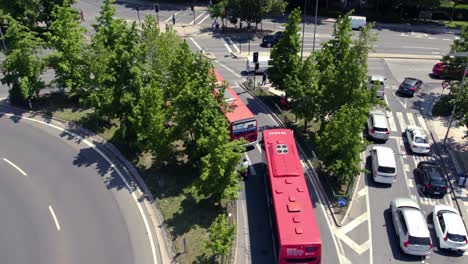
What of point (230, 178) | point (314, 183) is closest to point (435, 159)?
point (314, 183)

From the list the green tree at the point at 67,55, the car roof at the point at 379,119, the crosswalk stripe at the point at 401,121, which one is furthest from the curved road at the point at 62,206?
the crosswalk stripe at the point at 401,121

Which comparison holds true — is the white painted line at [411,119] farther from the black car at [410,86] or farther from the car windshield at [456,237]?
the car windshield at [456,237]

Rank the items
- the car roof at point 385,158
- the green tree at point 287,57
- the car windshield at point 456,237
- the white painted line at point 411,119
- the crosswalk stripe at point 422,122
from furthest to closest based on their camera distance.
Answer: the white painted line at point 411,119 < the crosswalk stripe at point 422,122 < the green tree at point 287,57 < the car roof at point 385,158 < the car windshield at point 456,237

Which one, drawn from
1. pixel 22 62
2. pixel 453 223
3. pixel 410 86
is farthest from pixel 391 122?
pixel 22 62

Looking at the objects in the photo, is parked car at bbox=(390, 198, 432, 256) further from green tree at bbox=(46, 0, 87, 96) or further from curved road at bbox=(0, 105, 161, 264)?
green tree at bbox=(46, 0, 87, 96)

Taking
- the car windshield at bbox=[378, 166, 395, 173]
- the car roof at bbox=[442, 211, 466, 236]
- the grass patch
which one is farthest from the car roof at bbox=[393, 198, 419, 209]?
the grass patch

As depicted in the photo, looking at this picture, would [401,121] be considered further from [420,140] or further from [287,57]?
[287,57]

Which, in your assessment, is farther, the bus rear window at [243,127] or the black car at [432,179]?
the bus rear window at [243,127]
